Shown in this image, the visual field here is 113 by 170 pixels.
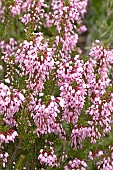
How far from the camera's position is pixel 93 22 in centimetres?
971

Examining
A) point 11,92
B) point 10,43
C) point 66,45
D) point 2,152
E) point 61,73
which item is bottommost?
point 2,152

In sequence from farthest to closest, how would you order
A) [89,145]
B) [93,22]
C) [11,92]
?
[93,22] < [89,145] < [11,92]

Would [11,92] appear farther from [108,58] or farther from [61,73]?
[108,58]

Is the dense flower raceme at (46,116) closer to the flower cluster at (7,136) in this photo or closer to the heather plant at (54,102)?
the heather plant at (54,102)

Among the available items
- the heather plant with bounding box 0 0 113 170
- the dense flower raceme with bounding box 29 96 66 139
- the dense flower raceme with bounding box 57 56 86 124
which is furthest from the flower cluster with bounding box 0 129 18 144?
the dense flower raceme with bounding box 57 56 86 124

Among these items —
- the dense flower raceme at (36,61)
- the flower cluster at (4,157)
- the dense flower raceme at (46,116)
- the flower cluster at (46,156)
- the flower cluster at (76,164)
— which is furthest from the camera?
the flower cluster at (76,164)

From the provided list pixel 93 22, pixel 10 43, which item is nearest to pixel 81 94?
pixel 10 43

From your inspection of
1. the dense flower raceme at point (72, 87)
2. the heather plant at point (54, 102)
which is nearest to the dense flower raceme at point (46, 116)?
the heather plant at point (54, 102)

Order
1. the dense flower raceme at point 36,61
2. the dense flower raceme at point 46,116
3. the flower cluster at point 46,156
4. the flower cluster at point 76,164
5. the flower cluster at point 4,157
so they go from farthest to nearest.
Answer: the flower cluster at point 76,164, the flower cluster at point 4,157, the flower cluster at point 46,156, the dense flower raceme at point 36,61, the dense flower raceme at point 46,116

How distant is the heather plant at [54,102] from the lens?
4418mm

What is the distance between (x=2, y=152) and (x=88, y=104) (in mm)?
1088

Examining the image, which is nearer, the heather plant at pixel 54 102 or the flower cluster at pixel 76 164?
the heather plant at pixel 54 102

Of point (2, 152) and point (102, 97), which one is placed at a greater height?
point (102, 97)

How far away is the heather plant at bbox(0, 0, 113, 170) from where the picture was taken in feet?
14.5
